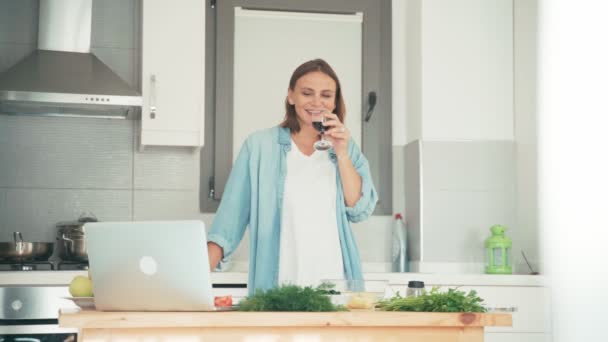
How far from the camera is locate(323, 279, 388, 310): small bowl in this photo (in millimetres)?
2041

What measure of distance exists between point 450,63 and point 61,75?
1.79 metres

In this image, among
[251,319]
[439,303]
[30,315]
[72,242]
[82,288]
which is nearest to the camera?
[251,319]

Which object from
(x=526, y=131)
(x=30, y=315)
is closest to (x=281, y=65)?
(x=526, y=131)

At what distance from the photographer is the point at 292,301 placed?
189 centimetres

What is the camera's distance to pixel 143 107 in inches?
163

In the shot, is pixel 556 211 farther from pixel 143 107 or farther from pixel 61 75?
pixel 61 75

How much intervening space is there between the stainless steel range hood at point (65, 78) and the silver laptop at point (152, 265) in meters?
2.20

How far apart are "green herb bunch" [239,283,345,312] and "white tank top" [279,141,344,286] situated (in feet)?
3.46

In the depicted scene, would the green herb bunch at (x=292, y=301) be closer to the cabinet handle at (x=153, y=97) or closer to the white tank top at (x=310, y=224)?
the white tank top at (x=310, y=224)

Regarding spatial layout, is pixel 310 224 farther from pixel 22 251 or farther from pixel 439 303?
pixel 22 251

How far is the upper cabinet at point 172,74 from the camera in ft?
13.7

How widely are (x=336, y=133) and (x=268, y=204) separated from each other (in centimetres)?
35

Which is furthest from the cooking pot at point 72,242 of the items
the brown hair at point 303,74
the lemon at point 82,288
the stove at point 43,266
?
the lemon at point 82,288

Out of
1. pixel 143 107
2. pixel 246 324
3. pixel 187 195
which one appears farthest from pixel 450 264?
pixel 246 324
